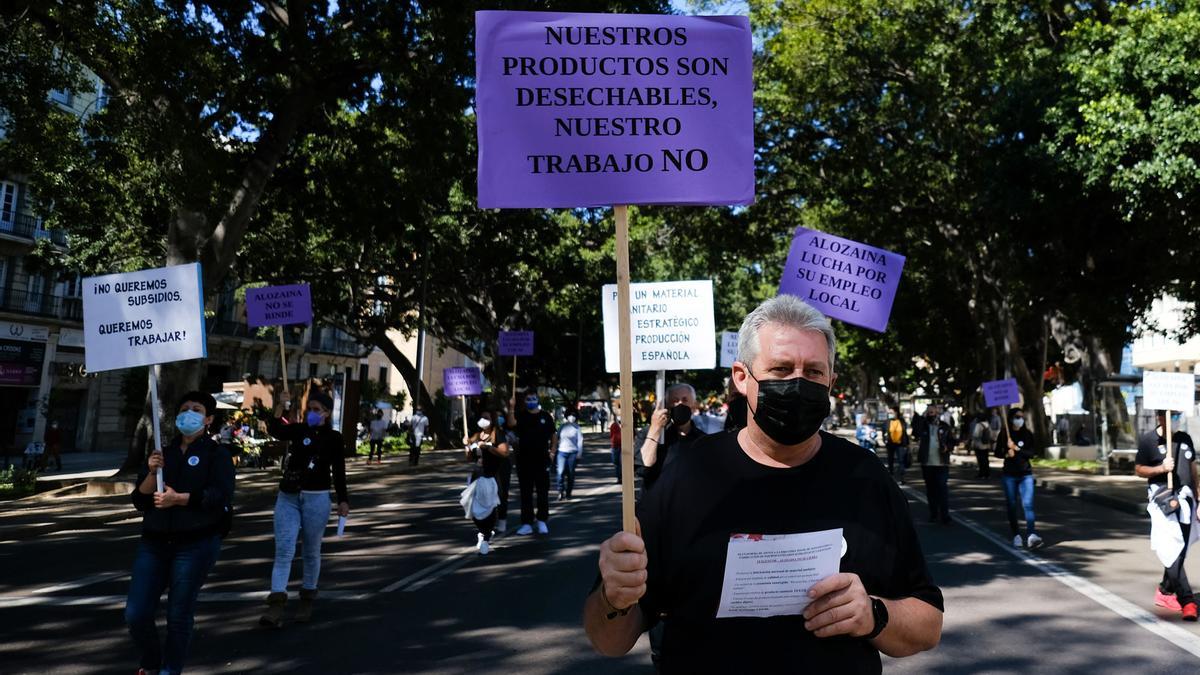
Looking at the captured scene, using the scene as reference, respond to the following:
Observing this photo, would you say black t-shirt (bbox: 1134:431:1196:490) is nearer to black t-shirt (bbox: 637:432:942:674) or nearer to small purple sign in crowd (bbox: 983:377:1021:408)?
black t-shirt (bbox: 637:432:942:674)

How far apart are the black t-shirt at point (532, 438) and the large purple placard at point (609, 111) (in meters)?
8.97

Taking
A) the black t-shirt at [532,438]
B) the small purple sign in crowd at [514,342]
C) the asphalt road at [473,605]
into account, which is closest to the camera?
the asphalt road at [473,605]

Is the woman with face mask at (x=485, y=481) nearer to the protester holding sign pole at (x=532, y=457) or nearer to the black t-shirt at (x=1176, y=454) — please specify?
the protester holding sign pole at (x=532, y=457)

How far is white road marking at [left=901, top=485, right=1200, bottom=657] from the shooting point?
644cm

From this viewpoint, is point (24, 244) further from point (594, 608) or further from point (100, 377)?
point (594, 608)

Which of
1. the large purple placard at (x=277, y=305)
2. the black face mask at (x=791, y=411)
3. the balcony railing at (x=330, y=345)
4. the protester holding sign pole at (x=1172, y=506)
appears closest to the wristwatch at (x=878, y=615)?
the black face mask at (x=791, y=411)

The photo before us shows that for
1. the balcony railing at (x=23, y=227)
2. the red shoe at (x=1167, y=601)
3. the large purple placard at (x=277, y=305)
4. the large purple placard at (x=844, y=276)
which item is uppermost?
the balcony railing at (x=23, y=227)

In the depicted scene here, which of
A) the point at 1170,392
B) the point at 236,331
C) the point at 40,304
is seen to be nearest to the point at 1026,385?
the point at 1170,392

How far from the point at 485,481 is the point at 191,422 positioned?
5041 millimetres

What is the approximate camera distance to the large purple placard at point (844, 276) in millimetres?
9312

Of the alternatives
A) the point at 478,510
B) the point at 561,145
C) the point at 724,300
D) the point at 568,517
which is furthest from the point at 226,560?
the point at 724,300

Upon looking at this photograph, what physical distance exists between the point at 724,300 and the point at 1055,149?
134ft

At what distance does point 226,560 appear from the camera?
990cm

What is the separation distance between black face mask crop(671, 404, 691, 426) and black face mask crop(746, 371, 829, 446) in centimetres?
396
